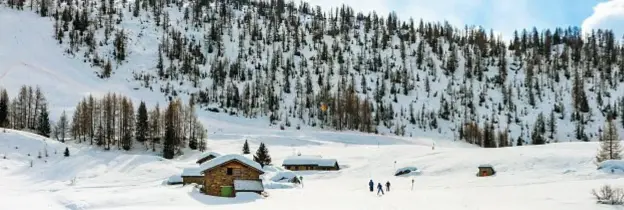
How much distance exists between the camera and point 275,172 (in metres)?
65.8

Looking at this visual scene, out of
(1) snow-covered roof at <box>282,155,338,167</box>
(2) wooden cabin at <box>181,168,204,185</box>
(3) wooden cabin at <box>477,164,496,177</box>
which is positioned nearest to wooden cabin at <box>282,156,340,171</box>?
(1) snow-covered roof at <box>282,155,338,167</box>

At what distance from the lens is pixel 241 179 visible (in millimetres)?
48562

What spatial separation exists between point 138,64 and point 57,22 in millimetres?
28339

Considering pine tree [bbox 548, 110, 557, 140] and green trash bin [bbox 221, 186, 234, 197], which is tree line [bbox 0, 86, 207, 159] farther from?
pine tree [bbox 548, 110, 557, 140]

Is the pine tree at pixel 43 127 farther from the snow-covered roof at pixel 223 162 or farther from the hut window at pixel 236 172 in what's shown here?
the hut window at pixel 236 172

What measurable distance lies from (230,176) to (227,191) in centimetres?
187

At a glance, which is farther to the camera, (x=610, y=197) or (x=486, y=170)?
(x=486, y=170)

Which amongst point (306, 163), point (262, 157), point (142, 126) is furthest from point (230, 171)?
point (142, 126)

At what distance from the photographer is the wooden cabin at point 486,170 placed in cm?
5775

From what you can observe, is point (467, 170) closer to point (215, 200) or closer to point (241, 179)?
point (241, 179)

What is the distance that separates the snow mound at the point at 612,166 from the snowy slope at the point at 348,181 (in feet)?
2.93

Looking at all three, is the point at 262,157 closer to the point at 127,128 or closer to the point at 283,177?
the point at 283,177

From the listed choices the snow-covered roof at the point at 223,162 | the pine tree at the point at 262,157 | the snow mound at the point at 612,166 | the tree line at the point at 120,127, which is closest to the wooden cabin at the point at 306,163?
the pine tree at the point at 262,157

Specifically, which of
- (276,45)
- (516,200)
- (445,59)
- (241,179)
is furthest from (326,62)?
(516,200)
